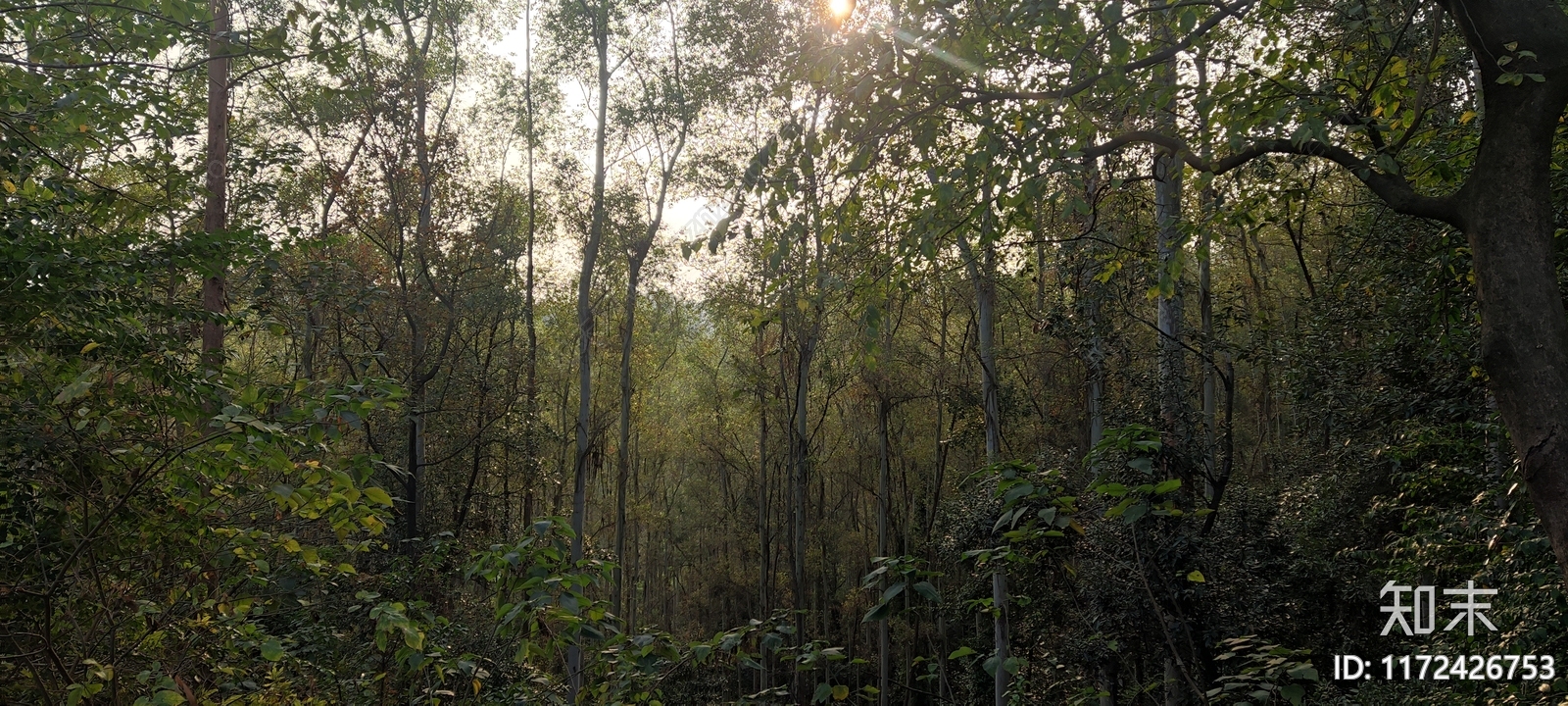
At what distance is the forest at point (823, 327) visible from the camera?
273 centimetres

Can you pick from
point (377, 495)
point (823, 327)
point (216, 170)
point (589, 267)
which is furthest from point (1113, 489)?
point (589, 267)

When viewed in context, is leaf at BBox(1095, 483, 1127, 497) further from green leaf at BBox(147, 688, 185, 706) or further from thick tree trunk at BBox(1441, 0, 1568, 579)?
green leaf at BBox(147, 688, 185, 706)

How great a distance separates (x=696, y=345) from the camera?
28203mm

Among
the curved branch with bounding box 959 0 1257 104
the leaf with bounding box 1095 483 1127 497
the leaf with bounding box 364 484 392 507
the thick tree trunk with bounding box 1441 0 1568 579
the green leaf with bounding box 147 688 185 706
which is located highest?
the curved branch with bounding box 959 0 1257 104

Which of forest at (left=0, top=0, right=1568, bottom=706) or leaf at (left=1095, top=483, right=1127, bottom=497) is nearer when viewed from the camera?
leaf at (left=1095, top=483, right=1127, bottom=497)

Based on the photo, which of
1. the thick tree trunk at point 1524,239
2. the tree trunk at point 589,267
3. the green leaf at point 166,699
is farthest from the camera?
the tree trunk at point 589,267

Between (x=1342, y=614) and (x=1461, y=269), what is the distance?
867 cm

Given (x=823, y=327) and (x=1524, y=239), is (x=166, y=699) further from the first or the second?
(x=823, y=327)

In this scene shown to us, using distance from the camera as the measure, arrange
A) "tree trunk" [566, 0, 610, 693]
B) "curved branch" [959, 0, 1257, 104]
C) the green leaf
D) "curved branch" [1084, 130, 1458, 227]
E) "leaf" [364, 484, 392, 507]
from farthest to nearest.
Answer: "tree trunk" [566, 0, 610, 693]
"curved branch" [959, 0, 1257, 104]
"curved branch" [1084, 130, 1458, 227]
"leaf" [364, 484, 392, 507]
the green leaf

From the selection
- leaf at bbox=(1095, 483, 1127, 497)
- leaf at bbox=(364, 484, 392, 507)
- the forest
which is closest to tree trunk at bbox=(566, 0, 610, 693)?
the forest

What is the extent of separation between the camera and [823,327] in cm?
630

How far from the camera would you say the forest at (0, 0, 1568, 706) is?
2.73 m

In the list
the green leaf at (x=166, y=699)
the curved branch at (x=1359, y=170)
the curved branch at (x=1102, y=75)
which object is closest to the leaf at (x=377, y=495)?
the green leaf at (x=166, y=699)

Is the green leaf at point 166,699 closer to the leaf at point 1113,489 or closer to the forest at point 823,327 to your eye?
the forest at point 823,327
